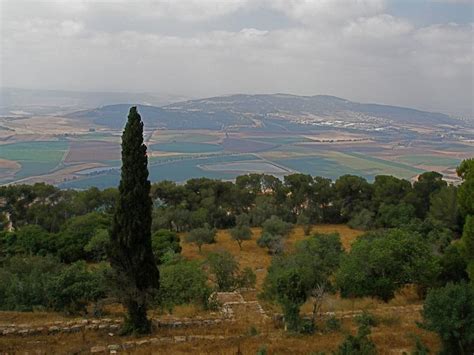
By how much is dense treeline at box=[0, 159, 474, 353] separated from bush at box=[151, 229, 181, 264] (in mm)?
83

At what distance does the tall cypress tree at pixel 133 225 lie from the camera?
1022 centimetres

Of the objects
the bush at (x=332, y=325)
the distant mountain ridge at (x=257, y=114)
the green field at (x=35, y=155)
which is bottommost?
the green field at (x=35, y=155)

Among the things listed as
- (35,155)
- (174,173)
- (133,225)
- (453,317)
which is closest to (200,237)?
(133,225)

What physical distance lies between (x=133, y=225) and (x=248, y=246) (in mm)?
21182

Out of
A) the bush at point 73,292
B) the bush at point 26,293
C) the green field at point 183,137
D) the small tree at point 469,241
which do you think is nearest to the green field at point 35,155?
the green field at point 183,137

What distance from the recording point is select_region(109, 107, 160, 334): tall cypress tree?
1022 centimetres

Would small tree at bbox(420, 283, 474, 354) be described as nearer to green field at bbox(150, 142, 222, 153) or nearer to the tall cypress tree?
the tall cypress tree

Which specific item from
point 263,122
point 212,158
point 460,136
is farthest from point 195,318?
point 263,122

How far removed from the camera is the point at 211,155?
3563 inches

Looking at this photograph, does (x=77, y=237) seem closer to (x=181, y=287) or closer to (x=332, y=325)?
(x=181, y=287)

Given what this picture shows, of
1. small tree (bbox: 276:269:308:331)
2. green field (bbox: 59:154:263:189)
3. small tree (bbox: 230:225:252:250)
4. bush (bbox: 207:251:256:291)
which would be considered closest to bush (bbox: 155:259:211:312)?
bush (bbox: 207:251:256:291)

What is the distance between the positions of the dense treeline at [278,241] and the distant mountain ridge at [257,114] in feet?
266

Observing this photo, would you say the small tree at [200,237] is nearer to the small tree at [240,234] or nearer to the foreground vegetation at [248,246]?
the foreground vegetation at [248,246]

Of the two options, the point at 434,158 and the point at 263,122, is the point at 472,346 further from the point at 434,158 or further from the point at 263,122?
the point at 263,122
